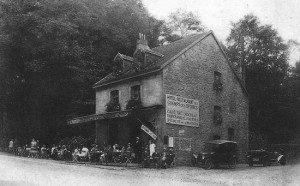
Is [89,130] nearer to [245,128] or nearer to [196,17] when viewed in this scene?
[245,128]

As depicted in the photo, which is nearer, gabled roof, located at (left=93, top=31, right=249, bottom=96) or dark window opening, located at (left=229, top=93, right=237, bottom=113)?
gabled roof, located at (left=93, top=31, right=249, bottom=96)

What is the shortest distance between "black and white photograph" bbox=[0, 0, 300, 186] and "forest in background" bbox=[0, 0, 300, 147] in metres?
0.10

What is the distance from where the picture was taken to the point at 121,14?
3738cm

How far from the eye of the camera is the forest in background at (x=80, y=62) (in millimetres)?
33219

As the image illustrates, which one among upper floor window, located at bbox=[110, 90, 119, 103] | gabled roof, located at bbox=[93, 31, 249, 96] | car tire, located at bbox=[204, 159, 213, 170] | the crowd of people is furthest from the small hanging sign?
upper floor window, located at bbox=[110, 90, 119, 103]

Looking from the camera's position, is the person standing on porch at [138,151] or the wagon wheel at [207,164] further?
the person standing on porch at [138,151]

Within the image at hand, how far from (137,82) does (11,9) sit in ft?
49.5

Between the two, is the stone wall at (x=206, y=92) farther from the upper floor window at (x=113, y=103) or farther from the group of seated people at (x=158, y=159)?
the upper floor window at (x=113, y=103)

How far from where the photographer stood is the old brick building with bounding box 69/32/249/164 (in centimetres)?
2375

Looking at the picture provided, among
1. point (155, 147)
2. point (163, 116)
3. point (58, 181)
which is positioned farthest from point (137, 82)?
point (58, 181)

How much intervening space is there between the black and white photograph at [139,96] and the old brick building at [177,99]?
8 cm

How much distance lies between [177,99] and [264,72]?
62.9 ft

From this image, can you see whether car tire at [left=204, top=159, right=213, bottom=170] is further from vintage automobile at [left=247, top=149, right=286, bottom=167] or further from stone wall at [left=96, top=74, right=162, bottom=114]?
stone wall at [left=96, top=74, right=162, bottom=114]

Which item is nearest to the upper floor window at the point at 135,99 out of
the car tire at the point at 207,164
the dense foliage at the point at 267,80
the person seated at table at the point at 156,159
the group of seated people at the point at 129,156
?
the group of seated people at the point at 129,156
